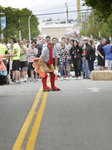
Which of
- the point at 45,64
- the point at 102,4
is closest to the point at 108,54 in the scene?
the point at 45,64

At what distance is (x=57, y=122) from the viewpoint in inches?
318

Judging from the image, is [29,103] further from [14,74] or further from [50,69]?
[14,74]

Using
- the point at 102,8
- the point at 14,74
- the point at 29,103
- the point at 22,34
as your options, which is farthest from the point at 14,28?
the point at 29,103

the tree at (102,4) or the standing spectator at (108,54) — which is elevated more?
the tree at (102,4)

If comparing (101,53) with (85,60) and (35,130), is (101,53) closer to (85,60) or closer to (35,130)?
(85,60)

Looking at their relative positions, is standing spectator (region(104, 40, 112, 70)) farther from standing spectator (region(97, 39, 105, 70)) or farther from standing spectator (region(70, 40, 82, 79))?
standing spectator (region(70, 40, 82, 79))

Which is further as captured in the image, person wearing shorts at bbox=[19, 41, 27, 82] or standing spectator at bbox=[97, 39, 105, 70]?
standing spectator at bbox=[97, 39, 105, 70]

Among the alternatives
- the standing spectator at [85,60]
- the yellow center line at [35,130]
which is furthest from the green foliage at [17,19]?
the yellow center line at [35,130]

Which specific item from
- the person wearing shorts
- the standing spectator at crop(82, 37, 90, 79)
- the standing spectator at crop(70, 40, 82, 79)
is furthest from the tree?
the person wearing shorts

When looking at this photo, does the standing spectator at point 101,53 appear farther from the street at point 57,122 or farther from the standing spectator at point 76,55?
the street at point 57,122

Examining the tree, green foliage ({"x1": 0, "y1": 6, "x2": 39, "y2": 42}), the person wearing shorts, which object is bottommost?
the person wearing shorts

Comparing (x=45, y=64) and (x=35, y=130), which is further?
(x=45, y=64)

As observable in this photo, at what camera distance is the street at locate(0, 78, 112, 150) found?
248 inches

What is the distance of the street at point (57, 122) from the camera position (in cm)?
629
